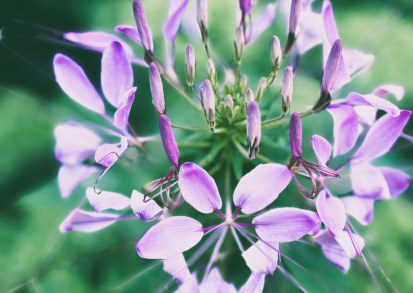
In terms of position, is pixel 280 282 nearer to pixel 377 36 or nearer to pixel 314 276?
pixel 314 276

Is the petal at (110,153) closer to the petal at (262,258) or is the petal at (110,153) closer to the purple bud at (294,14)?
the petal at (262,258)

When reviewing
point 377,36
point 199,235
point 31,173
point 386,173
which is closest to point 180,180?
point 199,235

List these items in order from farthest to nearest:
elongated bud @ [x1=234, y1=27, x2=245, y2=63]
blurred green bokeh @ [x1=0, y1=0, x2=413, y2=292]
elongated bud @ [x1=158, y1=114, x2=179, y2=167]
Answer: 1. blurred green bokeh @ [x1=0, y1=0, x2=413, y2=292]
2. elongated bud @ [x1=234, y1=27, x2=245, y2=63]
3. elongated bud @ [x1=158, y1=114, x2=179, y2=167]

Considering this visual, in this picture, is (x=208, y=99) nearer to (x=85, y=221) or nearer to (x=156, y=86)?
(x=156, y=86)

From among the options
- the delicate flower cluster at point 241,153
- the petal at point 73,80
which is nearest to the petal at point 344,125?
the delicate flower cluster at point 241,153

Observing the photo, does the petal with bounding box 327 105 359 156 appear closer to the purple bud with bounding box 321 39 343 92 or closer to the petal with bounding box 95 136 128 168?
the purple bud with bounding box 321 39 343 92

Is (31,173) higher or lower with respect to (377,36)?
lower

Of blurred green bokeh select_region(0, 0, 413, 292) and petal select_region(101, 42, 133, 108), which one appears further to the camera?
blurred green bokeh select_region(0, 0, 413, 292)

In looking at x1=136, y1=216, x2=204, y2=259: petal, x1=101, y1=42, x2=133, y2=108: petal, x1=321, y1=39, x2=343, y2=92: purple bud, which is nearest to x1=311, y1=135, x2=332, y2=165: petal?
x1=321, y1=39, x2=343, y2=92: purple bud
